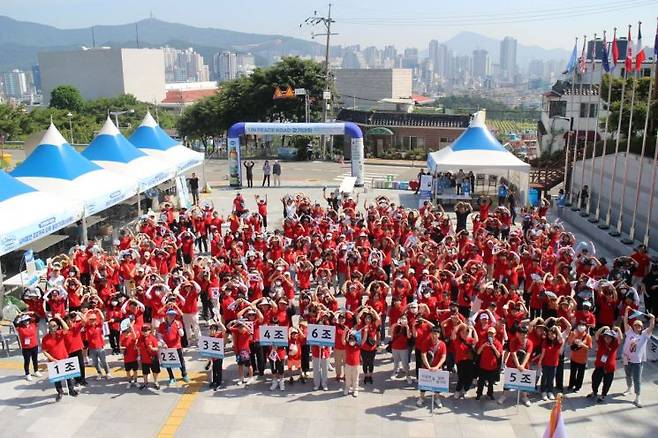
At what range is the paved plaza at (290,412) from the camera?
9.06 meters

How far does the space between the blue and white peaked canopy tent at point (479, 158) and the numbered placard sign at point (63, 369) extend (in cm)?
1649

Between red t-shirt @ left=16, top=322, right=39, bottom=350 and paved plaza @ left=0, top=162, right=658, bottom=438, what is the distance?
2.34 ft

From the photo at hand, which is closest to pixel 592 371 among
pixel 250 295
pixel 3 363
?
pixel 250 295

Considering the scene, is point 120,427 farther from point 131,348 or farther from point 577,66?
point 577,66

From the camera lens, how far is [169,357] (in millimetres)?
10328

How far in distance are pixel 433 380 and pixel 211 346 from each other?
3485 mm

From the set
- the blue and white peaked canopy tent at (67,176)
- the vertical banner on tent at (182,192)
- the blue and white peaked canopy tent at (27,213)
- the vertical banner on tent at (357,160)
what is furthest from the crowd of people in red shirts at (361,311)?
the vertical banner on tent at (357,160)

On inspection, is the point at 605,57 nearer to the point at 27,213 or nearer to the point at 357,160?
the point at 357,160

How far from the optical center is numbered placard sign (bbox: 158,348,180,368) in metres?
10.3

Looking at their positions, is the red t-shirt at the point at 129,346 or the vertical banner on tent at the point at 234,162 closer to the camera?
the red t-shirt at the point at 129,346

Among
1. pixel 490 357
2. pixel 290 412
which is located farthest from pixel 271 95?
pixel 490 357

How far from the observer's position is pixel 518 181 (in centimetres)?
2566

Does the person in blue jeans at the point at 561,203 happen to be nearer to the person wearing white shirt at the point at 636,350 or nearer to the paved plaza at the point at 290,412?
the paved plaza at the point at 290,412

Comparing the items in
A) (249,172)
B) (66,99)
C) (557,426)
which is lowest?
(249,172)
